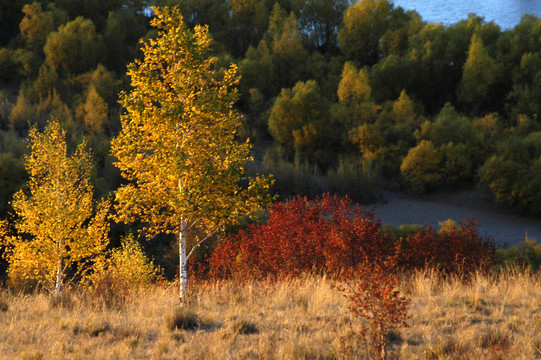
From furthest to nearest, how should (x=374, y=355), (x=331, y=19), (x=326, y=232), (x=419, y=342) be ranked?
(x=331, y=19) < (x=326, y=232) < (x=419, y=342) < (x=374, y=355)

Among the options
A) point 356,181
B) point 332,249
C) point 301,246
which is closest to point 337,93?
point 356,181

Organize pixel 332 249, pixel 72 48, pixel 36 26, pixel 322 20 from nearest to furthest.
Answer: pixel 332 249
pixel 72 48
pixel 36 26
pixel 322 20

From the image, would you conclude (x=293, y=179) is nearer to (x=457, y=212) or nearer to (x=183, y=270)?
(x=457, y=212)

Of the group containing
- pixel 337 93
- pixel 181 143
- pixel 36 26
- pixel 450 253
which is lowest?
pixel 450 253

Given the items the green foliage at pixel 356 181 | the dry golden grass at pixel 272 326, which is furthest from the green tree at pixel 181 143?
the green foliage at pixel 356 181

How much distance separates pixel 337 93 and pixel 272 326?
3790cm

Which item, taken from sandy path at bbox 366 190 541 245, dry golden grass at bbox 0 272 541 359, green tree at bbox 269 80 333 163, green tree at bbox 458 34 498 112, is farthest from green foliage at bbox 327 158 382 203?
dry golden grass at bbox 0 272 541 359

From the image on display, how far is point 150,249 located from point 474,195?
69.8 feet

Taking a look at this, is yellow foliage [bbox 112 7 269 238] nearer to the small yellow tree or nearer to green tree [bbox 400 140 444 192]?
the small yellow tree

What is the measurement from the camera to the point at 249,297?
24.1 feet

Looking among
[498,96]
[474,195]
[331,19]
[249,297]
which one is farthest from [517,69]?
[249,297]

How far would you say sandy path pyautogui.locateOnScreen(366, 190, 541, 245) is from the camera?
28094 mm

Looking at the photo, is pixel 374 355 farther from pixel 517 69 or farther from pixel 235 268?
pixel 517 69

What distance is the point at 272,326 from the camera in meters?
5.98
